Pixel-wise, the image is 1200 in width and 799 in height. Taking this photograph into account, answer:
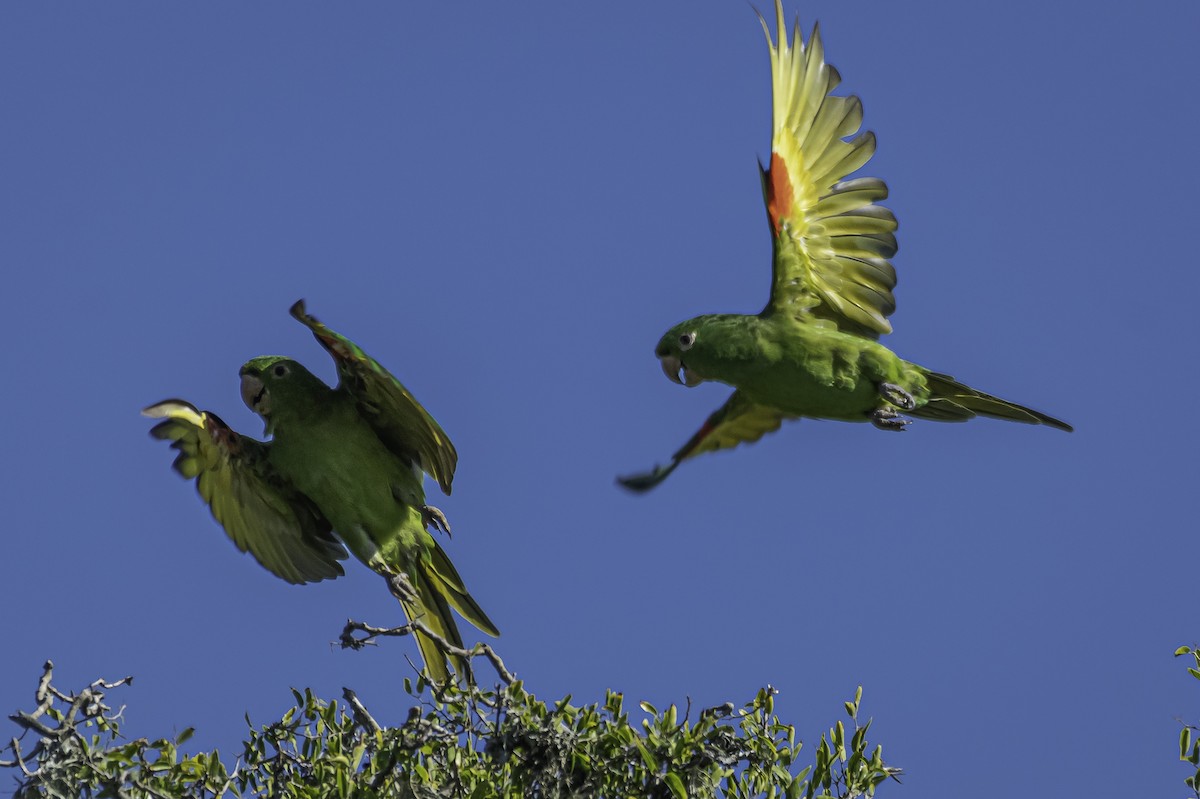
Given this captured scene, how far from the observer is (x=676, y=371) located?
8125mm

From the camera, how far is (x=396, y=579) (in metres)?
7.78

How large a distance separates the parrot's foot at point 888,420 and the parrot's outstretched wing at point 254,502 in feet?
9.97

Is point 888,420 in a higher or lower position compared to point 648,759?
higher

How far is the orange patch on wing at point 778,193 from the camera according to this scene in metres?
7.68

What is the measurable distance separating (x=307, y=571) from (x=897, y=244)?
12.3ft

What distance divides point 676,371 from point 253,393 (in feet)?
7.74

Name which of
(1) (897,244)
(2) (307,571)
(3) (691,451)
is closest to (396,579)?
(2) (307,571)

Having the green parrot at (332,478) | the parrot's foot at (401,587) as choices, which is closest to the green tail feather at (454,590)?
the green parrot at (332,478)

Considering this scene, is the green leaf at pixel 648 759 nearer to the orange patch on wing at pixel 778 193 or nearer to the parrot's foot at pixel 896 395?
the parrot's foot at pixel 896 395

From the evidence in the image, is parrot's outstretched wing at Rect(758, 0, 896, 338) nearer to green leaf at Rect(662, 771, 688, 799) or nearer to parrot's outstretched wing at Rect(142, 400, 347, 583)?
parrot's outstretched wing at Rect(142, 400, 347, 583)

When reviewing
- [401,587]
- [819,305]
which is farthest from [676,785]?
[819,305]

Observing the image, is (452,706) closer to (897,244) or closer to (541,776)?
(541,776)

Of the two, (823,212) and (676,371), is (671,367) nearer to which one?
(676,371)

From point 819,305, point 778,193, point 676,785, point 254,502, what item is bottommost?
point 676,785
